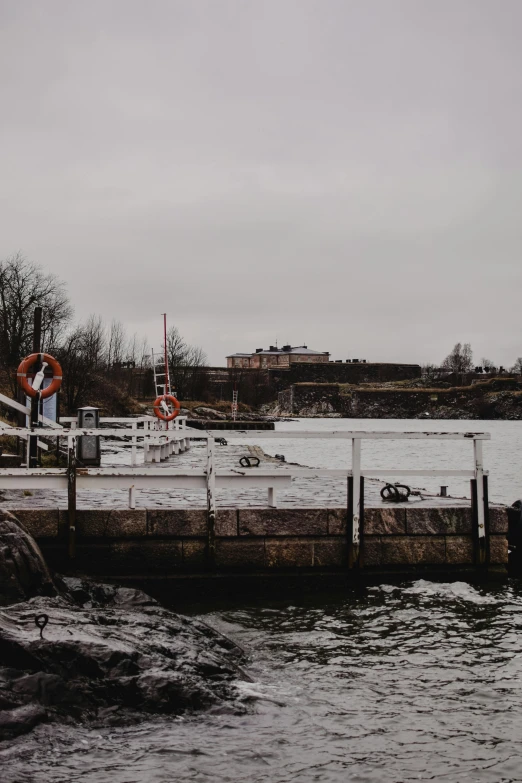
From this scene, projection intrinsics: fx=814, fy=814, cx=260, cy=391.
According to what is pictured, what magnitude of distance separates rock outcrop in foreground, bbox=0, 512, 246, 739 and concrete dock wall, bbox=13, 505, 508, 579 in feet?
5.80

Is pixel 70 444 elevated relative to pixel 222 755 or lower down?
elevated

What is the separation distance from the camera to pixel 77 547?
31.4 feet

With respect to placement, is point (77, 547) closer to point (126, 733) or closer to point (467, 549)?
point (126, 733)

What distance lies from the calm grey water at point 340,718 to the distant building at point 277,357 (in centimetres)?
15966

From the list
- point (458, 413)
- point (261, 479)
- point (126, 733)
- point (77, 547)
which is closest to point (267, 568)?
point (261, 479)

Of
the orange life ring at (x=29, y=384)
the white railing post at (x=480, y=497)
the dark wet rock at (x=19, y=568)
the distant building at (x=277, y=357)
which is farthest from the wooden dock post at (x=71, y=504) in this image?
the distant building at (x=277, y=357)

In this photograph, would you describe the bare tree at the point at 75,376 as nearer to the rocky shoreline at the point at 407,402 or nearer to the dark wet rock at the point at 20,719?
the dark wet rock at the point at 20,719

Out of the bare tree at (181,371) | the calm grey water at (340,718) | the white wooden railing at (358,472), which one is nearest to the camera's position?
the calm grey water at (340,718)

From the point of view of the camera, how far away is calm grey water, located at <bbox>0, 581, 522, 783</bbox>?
524cm

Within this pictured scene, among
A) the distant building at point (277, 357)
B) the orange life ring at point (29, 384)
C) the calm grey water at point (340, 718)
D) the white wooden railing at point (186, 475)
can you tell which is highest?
the distant building at point (277, 357)

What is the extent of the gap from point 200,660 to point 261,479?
354cm

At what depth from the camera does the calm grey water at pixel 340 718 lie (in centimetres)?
524

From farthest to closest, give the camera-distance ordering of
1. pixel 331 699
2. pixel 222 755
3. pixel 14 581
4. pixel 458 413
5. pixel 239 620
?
pixel 458 413
pixel 239 620
pixel 14 581
pixel 331 699
pixel 222 755

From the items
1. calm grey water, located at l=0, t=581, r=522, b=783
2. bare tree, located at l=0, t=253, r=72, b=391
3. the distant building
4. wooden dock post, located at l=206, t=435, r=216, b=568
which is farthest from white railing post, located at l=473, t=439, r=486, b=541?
the distant building
